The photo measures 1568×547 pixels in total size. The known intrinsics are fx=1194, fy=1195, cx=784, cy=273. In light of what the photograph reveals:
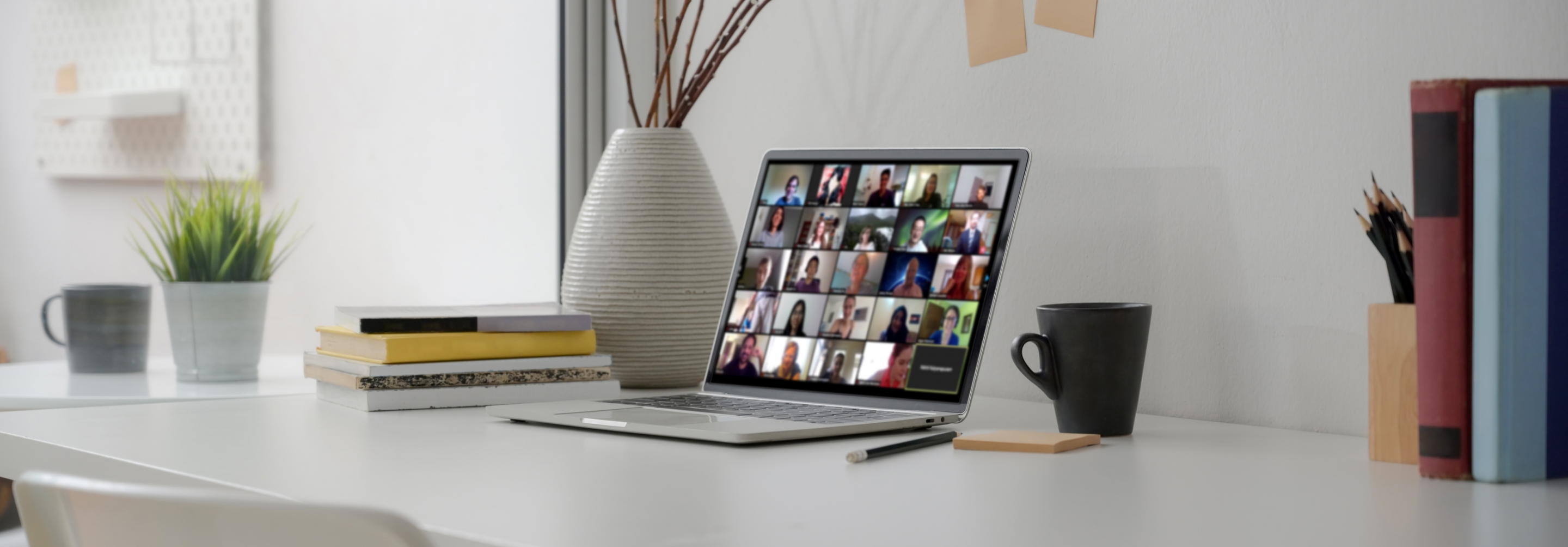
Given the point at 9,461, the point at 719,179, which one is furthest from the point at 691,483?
the point at 719,179

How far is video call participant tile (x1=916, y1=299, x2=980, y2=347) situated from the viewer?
948mm

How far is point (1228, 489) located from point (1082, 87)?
50cm

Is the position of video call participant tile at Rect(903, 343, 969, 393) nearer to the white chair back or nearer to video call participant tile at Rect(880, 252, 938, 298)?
video call participant tile at Rect(880, 252, 938, 298)

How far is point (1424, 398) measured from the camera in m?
0.66

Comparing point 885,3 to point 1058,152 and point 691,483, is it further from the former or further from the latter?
point 691,483

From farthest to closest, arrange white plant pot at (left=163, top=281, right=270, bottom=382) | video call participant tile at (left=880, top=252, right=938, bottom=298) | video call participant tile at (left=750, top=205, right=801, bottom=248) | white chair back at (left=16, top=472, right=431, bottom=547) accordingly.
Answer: white plant pot at (left=163, top=281, right=270, bottom=382), video call participant tile at (left=750, top=205, right=801, bottom=248), video call participant tile at (left=880, top=252, right=938, bottom=298), white chair back at (left=16, top=472, right=431, bottom=547)

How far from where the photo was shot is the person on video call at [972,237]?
0.97 m

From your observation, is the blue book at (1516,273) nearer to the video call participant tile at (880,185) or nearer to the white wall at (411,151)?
the video call participant tile at (880,185)

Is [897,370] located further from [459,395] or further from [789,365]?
[459,395]

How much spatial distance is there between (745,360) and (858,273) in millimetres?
130

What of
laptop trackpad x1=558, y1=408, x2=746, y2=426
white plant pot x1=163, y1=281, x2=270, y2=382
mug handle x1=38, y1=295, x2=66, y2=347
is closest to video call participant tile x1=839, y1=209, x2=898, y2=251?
laptop trackpad x1=558, y1=408, x2=746, y2=426

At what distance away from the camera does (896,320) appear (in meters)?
0.99

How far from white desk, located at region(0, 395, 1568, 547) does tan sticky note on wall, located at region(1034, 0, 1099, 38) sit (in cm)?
36

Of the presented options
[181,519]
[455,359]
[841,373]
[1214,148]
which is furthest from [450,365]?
[1214,148]
